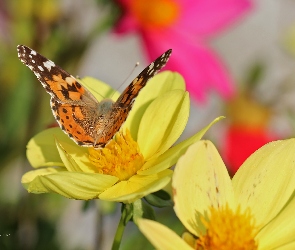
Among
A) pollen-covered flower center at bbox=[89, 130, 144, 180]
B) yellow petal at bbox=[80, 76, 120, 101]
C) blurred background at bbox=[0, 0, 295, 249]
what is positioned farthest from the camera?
blurred background at bbox=[0, 0, 295, 249]

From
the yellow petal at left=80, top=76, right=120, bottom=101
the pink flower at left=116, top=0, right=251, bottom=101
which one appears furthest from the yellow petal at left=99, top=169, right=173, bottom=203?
the pink flower at left=116, top=0, right=251, bottom=101

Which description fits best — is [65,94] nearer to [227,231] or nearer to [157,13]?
[227,231]

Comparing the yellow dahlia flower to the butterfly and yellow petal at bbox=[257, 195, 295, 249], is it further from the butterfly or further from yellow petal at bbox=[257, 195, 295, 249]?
the butterfly

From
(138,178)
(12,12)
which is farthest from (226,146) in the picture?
(138,178)

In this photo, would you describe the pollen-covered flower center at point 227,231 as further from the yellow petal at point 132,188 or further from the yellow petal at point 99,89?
the yellow petal at point 99,89

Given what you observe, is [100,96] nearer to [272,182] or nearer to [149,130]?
[149,130]


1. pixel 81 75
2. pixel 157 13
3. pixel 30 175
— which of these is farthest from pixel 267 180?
pixel 81 75
